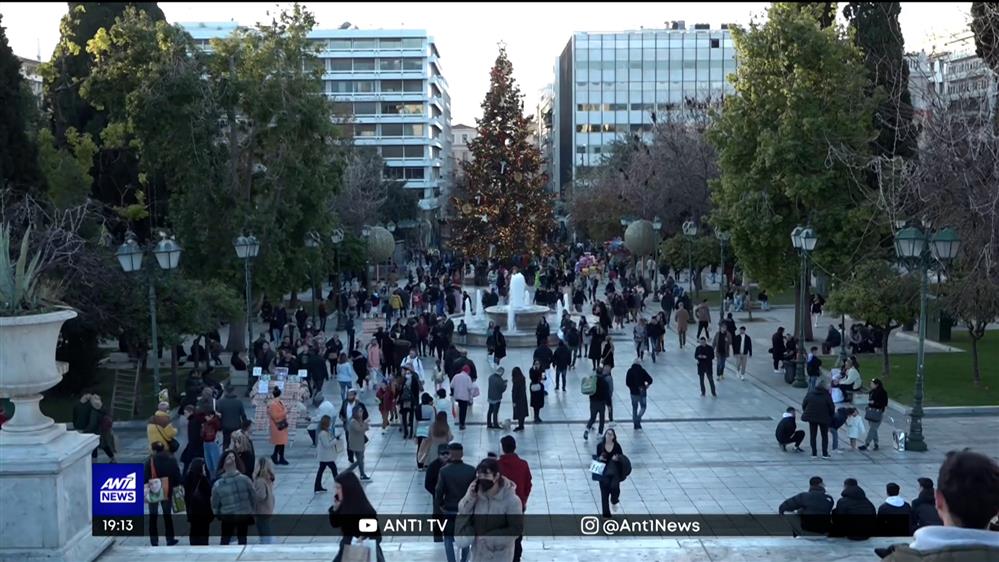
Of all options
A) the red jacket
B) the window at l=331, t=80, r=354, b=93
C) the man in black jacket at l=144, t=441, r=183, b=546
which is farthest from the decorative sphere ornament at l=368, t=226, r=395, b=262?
the window at l=331, t=80, r=354, b=93

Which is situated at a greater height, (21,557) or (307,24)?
(307,24)

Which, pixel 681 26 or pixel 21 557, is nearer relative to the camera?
pixel 21 557

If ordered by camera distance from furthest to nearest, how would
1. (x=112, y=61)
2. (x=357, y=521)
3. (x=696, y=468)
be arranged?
(x=112, y=61) → (x=696, y=468) → (x=357, y=521)

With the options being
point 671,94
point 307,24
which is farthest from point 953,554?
point 671,94

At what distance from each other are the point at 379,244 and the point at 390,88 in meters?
48.0

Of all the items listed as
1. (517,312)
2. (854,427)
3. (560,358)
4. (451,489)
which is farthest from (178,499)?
(517,312)

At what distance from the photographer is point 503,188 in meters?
49.6

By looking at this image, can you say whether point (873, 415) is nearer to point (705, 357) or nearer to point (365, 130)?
point (705, 357)

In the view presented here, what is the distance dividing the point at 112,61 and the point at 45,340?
2320 centimetres

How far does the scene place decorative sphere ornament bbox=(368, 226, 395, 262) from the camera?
47375 mm

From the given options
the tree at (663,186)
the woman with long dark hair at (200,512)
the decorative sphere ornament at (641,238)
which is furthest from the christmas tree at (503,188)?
the woman with long dark hair at (200,512)

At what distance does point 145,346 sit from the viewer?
2328 cm

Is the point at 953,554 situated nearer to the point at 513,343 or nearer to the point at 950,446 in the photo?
the point at 950,446

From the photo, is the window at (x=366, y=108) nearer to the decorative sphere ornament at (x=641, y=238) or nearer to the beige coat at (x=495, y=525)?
the decorative sphere ornament at (x=641, y=238)
